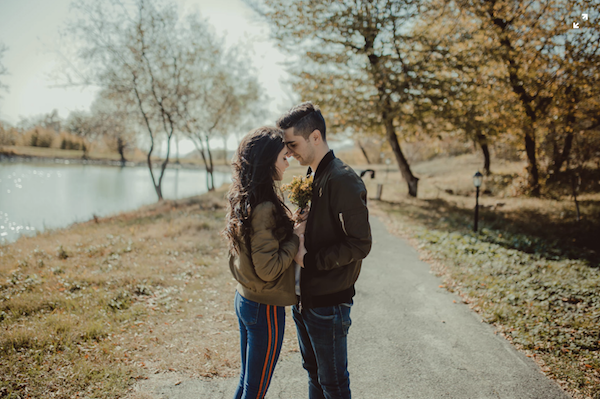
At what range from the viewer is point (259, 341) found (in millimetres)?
2131

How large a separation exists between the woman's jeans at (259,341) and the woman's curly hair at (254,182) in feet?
1.40

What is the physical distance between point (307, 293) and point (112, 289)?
4960mm

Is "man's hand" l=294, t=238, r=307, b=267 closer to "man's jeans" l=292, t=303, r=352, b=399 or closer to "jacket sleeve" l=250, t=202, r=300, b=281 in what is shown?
Answer: "jacket sleeve" l=250, t=202, r=300, b=281

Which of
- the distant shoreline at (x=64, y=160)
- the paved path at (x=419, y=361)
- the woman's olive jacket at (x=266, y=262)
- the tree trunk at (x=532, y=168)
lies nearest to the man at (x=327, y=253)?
the woman's olive jacket at (x=266, y=262)

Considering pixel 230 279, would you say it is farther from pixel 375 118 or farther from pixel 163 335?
pixel 375 118

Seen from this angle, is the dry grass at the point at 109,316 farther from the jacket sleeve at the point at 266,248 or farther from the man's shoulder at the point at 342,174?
the man's shoulder at the point at 342,174

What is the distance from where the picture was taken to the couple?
6.51ft

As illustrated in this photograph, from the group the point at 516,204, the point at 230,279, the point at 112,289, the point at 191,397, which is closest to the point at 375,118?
the point at 516,204

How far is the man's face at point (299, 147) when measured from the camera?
218cm

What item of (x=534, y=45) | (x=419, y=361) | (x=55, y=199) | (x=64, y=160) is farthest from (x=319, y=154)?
(x=64, y=160)

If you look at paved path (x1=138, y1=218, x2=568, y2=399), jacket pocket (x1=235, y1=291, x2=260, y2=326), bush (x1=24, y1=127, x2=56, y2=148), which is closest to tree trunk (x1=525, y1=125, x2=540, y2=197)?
paved path (x1=138, y1=218, x2=568, y2=399)

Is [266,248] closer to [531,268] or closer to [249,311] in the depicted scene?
[249,311]

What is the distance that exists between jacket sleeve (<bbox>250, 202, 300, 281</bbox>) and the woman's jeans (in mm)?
281

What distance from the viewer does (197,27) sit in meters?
19.3
